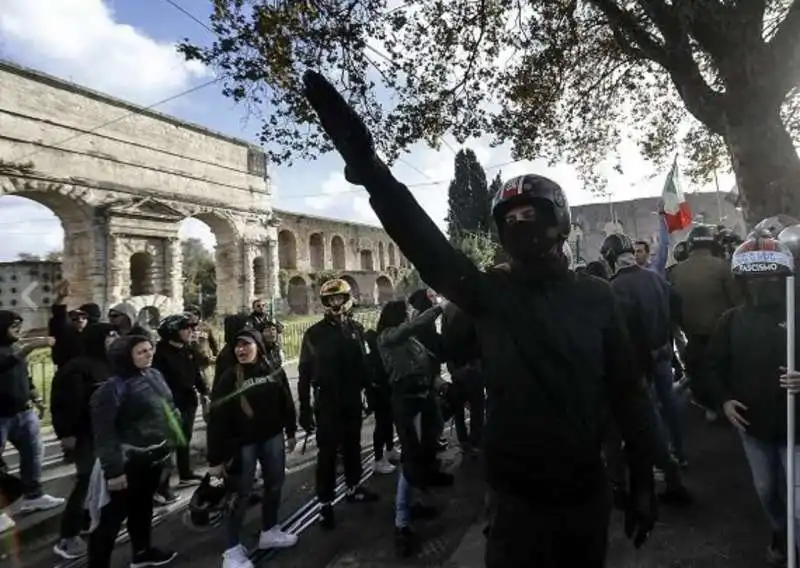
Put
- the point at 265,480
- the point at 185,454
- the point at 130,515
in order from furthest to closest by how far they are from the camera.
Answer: the point at 185,454 < the point at 265,480 < the point at 130,515

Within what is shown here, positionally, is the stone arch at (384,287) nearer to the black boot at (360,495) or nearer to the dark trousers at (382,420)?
the dark trousers at (382,420)

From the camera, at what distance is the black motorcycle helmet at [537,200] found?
1.84 metres

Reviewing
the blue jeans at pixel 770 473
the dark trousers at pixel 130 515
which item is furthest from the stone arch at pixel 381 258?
the blue jeans at pixel 770 473

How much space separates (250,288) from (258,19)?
21.2 meters

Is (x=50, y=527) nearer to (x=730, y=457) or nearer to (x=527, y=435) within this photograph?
(x=527, y=435)

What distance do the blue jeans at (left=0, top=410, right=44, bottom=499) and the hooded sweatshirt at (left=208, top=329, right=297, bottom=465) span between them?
2.35 m

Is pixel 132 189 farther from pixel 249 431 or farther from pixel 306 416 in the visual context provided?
pixel 249 431

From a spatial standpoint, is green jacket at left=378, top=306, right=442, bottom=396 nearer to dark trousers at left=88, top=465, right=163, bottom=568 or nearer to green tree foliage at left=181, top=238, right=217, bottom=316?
dark trousers at left=88, top=465, right=163, bottom=568

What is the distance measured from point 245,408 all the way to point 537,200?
9.70ft

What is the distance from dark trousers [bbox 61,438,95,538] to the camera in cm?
427

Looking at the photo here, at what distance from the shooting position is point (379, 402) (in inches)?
231

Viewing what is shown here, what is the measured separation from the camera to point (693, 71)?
6.88 m

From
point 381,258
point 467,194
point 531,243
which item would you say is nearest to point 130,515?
point 531,243

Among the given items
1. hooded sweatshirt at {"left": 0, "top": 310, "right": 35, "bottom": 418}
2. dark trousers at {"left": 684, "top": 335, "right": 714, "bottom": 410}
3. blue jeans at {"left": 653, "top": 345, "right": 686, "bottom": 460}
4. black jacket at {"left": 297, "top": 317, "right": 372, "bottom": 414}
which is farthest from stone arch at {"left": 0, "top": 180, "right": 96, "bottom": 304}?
A: dark trousers at {"left": 684, "top": 335, "right": 714, "bottom": 410}
